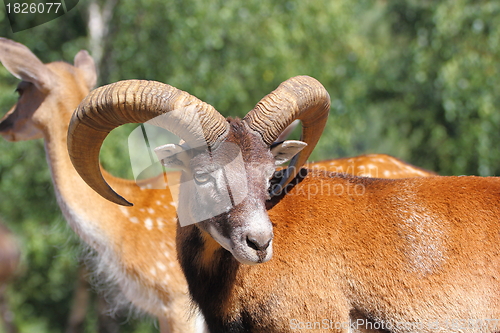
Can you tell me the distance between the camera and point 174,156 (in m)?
3.84

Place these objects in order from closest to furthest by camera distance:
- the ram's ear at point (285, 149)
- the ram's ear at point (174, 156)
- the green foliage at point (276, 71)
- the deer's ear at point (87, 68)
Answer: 1. the ram's ear at point (174, 156)
2. the ram's ear at point (285, 149)
3. the deer's ear at point (87, 68)
4. the green foliage at point (276, 71)

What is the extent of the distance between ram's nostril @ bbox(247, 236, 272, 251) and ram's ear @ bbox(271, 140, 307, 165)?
0.93 metres

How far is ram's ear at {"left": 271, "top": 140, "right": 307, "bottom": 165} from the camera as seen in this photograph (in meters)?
4.05

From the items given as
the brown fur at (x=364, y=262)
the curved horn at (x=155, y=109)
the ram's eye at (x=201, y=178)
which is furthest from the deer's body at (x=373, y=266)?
the curved horn at (x=155, y=109)

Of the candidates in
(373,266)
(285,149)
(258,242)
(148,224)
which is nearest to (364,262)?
(373,266)

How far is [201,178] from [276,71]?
6976mm

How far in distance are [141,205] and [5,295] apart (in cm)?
651

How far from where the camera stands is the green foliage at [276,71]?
9.36 m

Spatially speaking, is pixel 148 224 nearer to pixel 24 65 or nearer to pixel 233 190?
pixel 24 65

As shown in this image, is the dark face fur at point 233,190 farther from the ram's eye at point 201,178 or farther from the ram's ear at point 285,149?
the ram's ear at point 285,149

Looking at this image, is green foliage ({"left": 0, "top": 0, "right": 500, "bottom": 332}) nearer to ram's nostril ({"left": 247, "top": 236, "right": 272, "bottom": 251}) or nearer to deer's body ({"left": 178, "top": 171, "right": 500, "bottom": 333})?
deer's body ({"left": 178, "top": 171, "right": 500, "bottom": 333})

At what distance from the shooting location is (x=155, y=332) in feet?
38.5

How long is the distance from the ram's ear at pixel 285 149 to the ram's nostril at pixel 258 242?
36.8 inches

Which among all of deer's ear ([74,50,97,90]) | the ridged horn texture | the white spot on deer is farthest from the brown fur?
deer's ear ([74,50,97,90])
